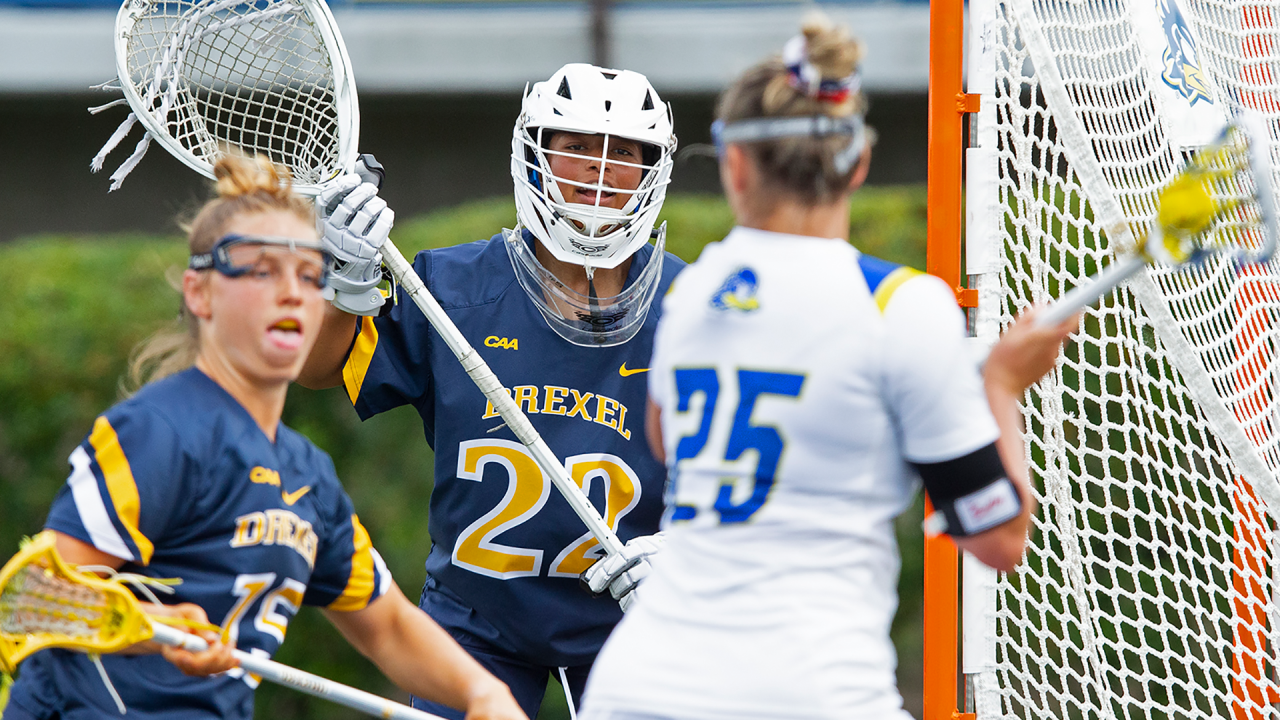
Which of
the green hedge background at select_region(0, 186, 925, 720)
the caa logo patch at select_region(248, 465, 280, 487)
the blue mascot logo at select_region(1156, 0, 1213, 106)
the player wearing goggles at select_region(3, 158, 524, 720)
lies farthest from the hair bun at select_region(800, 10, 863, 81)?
the green hedge background at select_region(0, 186, 925, 720)

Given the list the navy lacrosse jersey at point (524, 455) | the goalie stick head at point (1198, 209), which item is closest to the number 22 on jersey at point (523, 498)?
the navy lacrosse jersey at point (524, 455)

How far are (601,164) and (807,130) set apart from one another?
1.35 metres

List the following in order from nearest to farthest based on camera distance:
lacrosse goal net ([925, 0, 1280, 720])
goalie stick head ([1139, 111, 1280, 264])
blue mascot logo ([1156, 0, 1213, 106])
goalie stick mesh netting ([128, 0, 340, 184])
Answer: goalie stick head ([1139, 111, 1280, 264]) < goalie stick mesh netting ([128, 0, 340, 184]) < lacrosse goal net ([925, 0, 1280, 720]) < blue mascot logo ([1156, 0, 1213, 106])

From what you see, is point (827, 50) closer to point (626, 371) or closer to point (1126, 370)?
point (626, 371)

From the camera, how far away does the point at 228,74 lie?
334 centimetres

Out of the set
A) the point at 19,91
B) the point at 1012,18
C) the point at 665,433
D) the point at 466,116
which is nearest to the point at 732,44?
the point at 466,116

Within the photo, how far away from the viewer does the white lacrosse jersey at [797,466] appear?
6.61 feet

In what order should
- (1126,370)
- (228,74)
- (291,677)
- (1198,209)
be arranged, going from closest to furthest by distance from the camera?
1. (1198,209)
2. (291,677)
3. (228,74)
4. (1126,370)

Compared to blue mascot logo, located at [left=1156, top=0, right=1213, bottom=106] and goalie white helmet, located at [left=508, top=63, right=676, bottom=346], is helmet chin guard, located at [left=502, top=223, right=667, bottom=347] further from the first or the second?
blue mascot logo, located at [left=1156, top=0, right=1213, bottom=106]

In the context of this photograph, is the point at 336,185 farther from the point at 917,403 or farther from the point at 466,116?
the point at 466,116

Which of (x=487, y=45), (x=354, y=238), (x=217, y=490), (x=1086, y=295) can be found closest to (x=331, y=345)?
(x=354, y=238)

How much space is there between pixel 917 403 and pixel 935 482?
14 centimetres

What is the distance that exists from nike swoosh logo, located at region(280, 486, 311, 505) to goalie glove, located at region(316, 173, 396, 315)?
0.90 meters

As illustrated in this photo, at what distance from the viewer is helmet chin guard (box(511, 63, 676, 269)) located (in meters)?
3.40
